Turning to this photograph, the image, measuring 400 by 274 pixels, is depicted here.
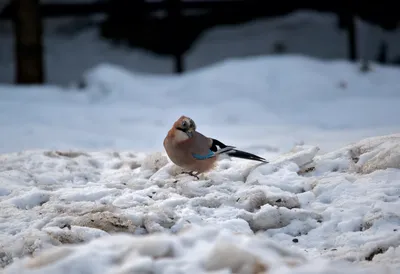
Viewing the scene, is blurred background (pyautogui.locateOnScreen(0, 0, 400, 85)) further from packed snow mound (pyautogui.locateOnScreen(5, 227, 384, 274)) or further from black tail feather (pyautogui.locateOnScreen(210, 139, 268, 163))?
packed snow mound (pyautogui.locateOnScreen(5, 227, 384, 274))

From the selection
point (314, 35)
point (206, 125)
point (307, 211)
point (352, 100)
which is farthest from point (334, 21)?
point (307, 211)

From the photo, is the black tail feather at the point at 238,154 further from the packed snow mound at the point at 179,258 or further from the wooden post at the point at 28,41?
the wooden post at the point at 28,41

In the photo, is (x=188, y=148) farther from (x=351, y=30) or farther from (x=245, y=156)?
(x=351, y=30)

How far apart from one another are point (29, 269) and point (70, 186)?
2126 millimetres

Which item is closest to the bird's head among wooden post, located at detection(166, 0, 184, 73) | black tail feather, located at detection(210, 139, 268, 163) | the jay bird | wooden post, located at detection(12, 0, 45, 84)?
the jay bird

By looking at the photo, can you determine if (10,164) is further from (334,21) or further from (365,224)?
(334,21)

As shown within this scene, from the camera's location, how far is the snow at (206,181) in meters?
2.07

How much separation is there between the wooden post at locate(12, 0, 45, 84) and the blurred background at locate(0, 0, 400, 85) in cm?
223

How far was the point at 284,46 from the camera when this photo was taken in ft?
Answer: 42.3

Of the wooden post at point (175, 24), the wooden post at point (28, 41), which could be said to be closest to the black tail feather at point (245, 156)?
the wooden post at point (28, 41)

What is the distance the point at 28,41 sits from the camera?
9883mm

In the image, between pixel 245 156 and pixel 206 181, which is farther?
pixel 245 156

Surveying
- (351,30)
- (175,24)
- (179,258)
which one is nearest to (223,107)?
(175,24)

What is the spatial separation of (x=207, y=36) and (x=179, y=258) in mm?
11694
